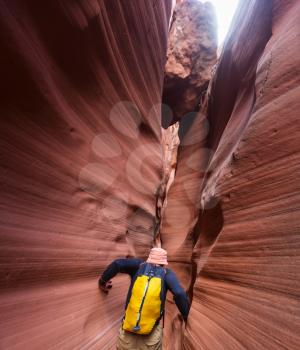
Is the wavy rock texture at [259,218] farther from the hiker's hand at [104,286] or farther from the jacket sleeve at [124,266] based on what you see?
the hiker's hand at [104,286]

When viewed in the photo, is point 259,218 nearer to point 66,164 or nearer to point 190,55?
point 66,164

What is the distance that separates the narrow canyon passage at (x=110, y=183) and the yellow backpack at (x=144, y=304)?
0.44 metres

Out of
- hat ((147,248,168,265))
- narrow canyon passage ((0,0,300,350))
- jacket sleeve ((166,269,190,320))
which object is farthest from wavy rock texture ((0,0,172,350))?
jacket sleeve ((166,269,190,320))

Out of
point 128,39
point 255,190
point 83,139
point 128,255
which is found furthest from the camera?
point 128,255

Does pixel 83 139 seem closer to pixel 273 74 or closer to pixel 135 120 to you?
pixel 135 120

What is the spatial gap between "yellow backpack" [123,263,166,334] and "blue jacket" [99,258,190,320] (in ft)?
0.35

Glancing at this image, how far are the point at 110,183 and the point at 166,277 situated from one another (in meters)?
1.36

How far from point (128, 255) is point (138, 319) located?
1.45 metres

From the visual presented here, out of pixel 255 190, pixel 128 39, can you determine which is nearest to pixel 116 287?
pixel 255 190

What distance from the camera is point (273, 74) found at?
2.33 meters

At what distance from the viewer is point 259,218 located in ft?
6.56

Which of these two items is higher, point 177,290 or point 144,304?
point 177,290

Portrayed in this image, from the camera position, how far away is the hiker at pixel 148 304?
2230mm

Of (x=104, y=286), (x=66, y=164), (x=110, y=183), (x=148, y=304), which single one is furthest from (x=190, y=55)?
(x=148, y=304)
